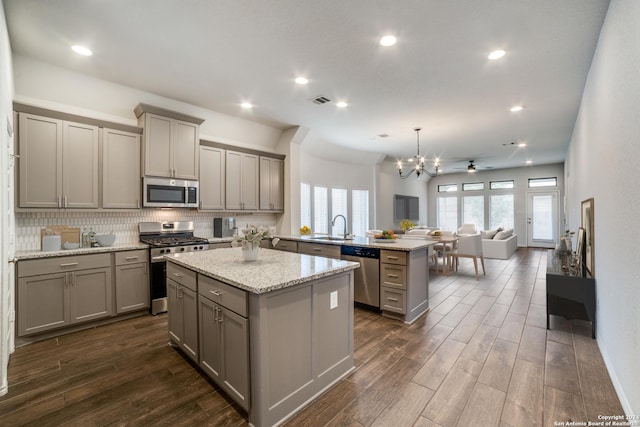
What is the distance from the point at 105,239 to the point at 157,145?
55.6 inches

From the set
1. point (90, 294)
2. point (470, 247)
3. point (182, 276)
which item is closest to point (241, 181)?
point (90, 294)

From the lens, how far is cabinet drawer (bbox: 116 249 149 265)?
11.3ft

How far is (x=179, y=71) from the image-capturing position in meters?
3.33

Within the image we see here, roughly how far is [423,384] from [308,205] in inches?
194

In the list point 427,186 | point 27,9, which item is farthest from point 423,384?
point 427,186

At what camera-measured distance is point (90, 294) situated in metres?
3.26

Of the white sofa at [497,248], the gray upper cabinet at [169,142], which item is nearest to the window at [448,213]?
the white sofa at [497,248]

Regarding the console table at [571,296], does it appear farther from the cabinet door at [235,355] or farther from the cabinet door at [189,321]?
the cabinet door at [189,321]

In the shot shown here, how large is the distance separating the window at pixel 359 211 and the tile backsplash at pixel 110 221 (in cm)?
348

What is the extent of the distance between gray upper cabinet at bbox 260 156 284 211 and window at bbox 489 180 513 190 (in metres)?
9.44

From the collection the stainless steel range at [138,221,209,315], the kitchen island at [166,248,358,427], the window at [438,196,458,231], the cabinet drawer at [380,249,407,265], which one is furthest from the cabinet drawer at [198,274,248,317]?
the window at [438,196,458,231]

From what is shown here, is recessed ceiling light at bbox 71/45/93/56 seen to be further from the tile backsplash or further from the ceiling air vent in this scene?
the ceiling air vent

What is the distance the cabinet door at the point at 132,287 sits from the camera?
3457 millimetres

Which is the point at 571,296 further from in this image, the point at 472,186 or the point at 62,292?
the point at 472,186
